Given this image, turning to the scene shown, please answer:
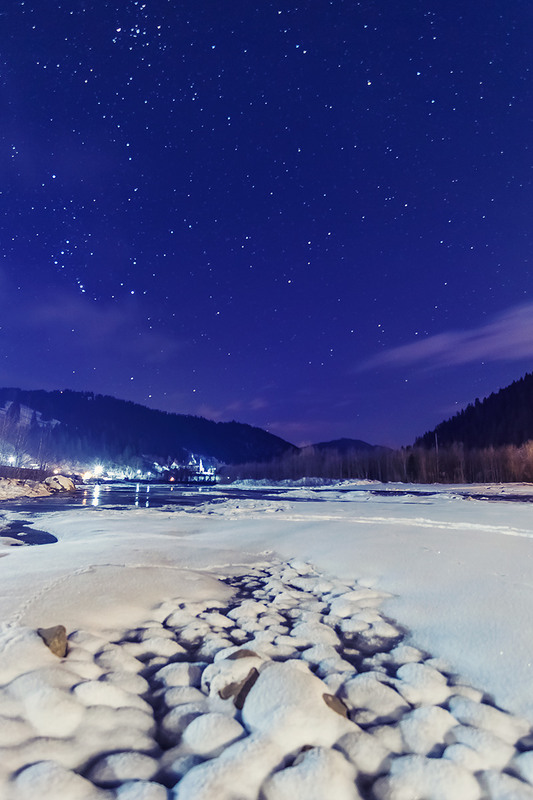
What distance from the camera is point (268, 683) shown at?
211 cm

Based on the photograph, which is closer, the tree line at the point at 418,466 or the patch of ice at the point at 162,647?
the patch of ice at the point at 162,647

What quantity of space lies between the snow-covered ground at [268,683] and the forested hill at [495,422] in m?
114

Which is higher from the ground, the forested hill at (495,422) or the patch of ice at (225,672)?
the forested hill at (495,422)

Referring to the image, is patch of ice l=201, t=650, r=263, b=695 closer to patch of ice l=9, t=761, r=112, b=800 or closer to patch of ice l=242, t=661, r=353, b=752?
patch of ice l=242, t=661, r=353, b=752

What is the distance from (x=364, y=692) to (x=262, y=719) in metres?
0.66

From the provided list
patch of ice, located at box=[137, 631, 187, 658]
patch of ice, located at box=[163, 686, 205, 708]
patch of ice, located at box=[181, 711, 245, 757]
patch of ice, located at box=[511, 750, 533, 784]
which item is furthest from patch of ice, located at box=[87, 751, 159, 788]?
patch of ice, located at box=[511, 750, 533, 784]

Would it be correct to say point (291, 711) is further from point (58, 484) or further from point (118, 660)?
point (58, 484)

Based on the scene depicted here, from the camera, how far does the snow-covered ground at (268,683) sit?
155cm

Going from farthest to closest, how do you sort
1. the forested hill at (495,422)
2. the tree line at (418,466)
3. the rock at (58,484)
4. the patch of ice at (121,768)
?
the forested hill at (495,422)
the tree line at (418,466)
the rock at (58,484)
the patch of ice at (121,768)

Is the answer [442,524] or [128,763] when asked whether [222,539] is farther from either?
[128,763]

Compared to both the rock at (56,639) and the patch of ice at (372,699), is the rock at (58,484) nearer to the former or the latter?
the rock at (56,639)

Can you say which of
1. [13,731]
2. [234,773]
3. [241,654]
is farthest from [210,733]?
[13,731]

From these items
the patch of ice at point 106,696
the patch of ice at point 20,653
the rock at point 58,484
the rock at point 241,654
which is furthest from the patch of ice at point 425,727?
the rock at point 58,484

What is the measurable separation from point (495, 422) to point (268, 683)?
5221 inches
